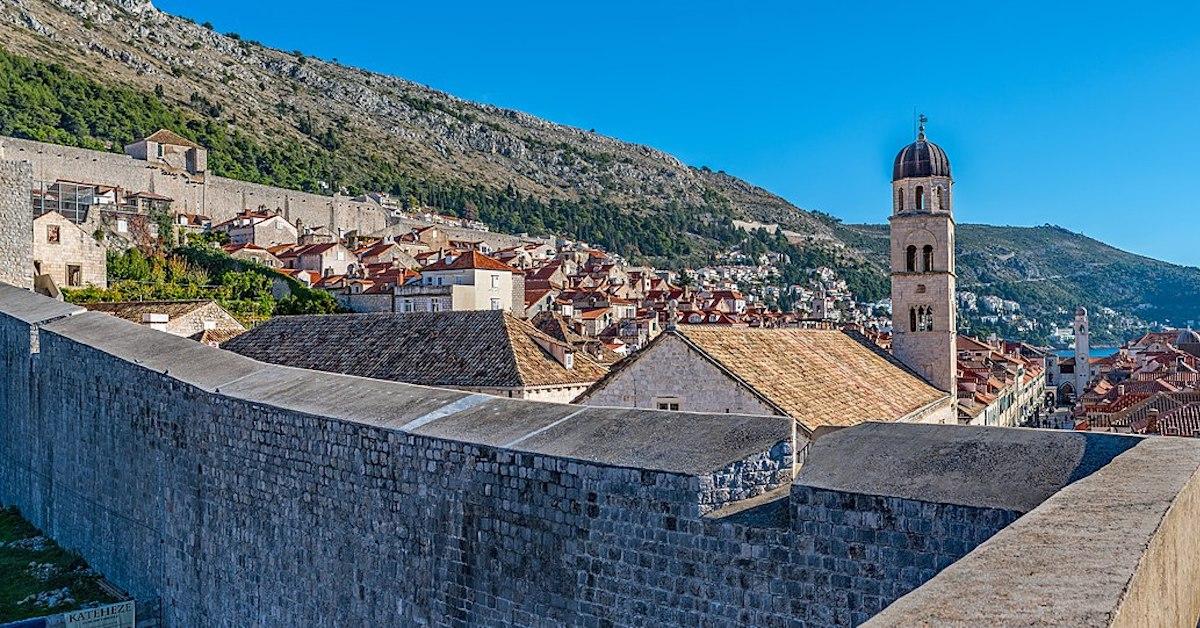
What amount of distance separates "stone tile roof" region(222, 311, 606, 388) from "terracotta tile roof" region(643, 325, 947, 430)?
4167 millimetres

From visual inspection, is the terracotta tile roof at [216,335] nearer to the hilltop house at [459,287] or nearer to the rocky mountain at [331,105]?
the hilltop house at [459,287]

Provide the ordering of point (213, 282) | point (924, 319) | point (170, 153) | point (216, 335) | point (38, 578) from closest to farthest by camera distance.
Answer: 1. point (38, 578)
2. point (924, 319)
3. point (216, 335)
4. point (213, 282)
5. point (170, 153)

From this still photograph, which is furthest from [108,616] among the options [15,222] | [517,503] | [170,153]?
[170,153]

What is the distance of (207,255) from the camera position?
150 ft

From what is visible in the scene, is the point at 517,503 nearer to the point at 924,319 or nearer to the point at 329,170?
the point at 924,319

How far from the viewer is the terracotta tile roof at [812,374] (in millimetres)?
16359

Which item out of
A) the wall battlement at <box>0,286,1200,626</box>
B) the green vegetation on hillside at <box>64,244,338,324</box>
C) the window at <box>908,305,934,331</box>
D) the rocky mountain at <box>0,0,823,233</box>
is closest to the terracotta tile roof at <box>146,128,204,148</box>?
the rocky mountain at <box>0,0,823,233</box>

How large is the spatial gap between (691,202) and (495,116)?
44111 mm

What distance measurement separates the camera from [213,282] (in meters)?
44.3

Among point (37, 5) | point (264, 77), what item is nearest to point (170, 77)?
point (37, 5)

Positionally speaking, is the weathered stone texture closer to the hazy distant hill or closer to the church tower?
Result: the church tower

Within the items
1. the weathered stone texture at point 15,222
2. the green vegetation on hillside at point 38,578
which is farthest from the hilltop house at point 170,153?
the green vegetation on hillside at point 38,578

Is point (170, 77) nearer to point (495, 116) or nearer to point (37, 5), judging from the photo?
point (37, 5)

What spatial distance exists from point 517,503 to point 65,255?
3139 centimetres
